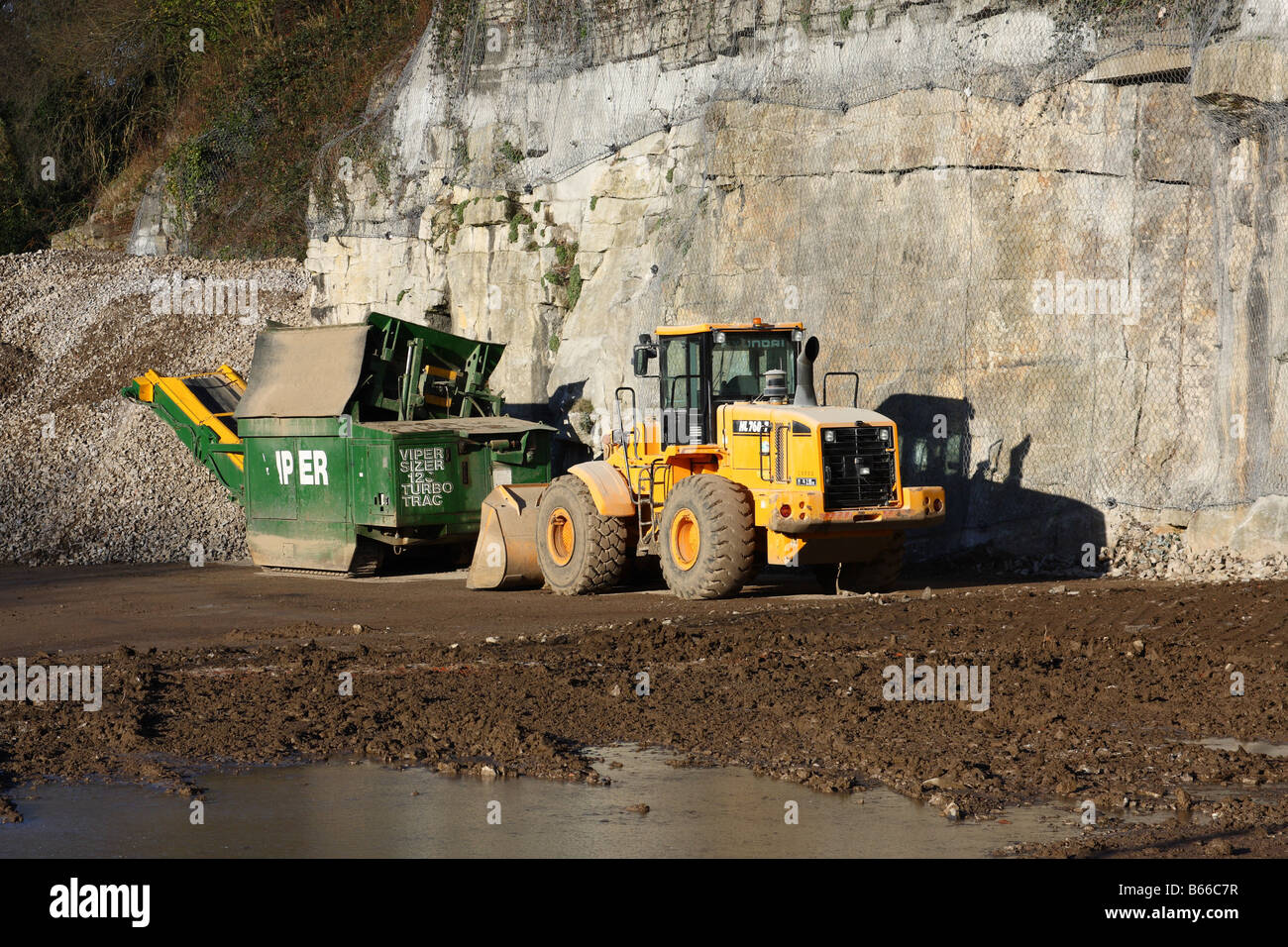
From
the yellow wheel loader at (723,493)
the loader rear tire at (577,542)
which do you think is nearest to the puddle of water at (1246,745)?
the yellow wheel loader at (723,493)

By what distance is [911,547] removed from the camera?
17.2m

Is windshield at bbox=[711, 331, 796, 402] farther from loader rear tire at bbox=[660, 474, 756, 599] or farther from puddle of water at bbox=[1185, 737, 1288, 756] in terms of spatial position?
puddle of water at bbox=[1185, 737, 1288, 756]

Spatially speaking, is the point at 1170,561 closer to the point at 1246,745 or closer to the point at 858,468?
the point at 858,468

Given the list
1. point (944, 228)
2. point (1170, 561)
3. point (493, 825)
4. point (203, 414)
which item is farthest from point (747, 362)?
point (493, 825)

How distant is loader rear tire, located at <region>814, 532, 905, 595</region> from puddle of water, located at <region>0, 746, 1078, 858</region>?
24.4 ft

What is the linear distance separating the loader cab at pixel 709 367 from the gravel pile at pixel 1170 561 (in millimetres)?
3853

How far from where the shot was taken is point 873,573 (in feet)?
49.2

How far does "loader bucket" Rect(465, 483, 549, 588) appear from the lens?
52.3 ft

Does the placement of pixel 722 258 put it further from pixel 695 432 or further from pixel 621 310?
pixel 695 432

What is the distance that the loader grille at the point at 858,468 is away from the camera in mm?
13922

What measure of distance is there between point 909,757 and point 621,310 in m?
13.7

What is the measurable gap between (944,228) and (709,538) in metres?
5.57
